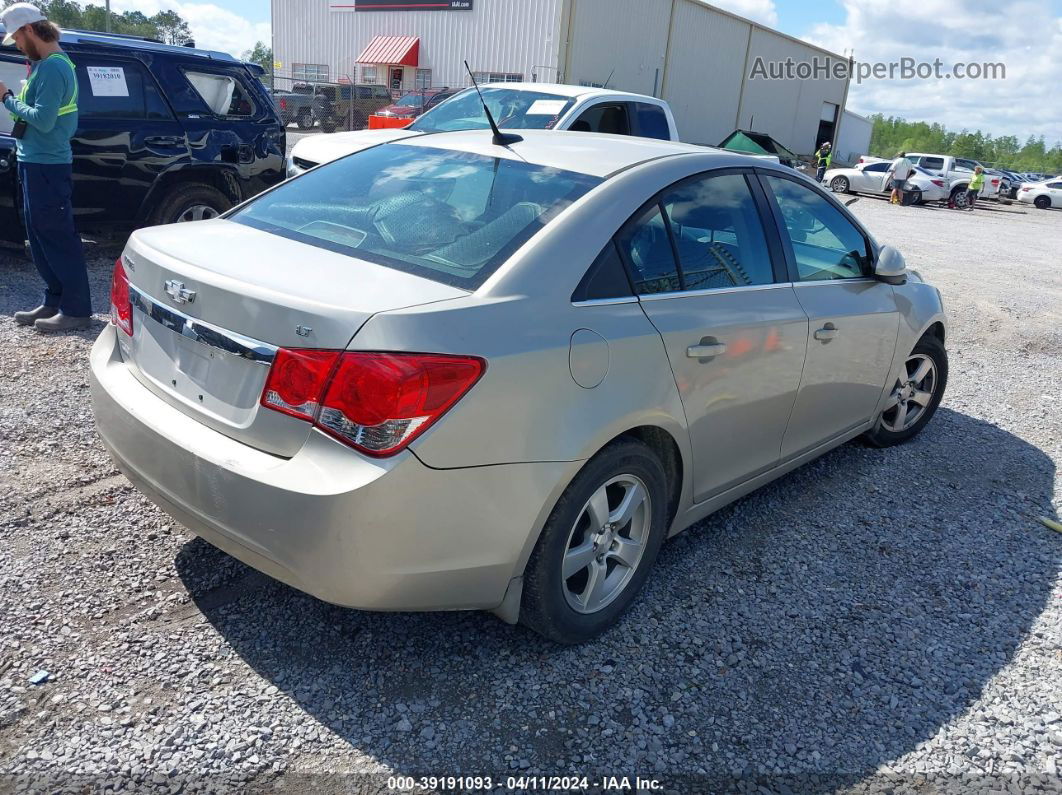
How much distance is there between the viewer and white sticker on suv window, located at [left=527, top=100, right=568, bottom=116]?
8.30 metres

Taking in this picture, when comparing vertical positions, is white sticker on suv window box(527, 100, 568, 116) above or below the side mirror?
above

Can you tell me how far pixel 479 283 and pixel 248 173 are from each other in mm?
6279

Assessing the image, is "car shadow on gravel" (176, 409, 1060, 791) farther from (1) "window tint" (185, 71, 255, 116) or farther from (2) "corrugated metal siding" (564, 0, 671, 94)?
(2) "corrugated metal siding" (564, 0, 671, 94)

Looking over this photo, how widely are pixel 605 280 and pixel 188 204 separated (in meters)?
6.03

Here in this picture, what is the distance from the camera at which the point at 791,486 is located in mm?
4375

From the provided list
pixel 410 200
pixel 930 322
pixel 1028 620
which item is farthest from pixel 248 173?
pixel 1028 620

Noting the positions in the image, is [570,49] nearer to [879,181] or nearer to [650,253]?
[879,181]

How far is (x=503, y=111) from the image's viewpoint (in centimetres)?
859

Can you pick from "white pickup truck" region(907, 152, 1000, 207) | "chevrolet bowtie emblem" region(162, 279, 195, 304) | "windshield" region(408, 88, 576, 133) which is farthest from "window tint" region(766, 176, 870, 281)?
"white pickup truck" region(907, 152, 1000, 207)

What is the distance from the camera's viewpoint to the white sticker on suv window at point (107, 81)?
6.99 metres

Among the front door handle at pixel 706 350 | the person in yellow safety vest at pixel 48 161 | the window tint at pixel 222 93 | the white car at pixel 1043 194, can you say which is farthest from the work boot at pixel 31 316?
the white car at pixel 1043 194

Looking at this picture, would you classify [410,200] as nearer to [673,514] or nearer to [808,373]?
[673,514]

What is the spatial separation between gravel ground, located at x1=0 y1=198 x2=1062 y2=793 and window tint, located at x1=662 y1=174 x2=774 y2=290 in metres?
1.19

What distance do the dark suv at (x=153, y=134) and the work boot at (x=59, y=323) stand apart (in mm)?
1526
